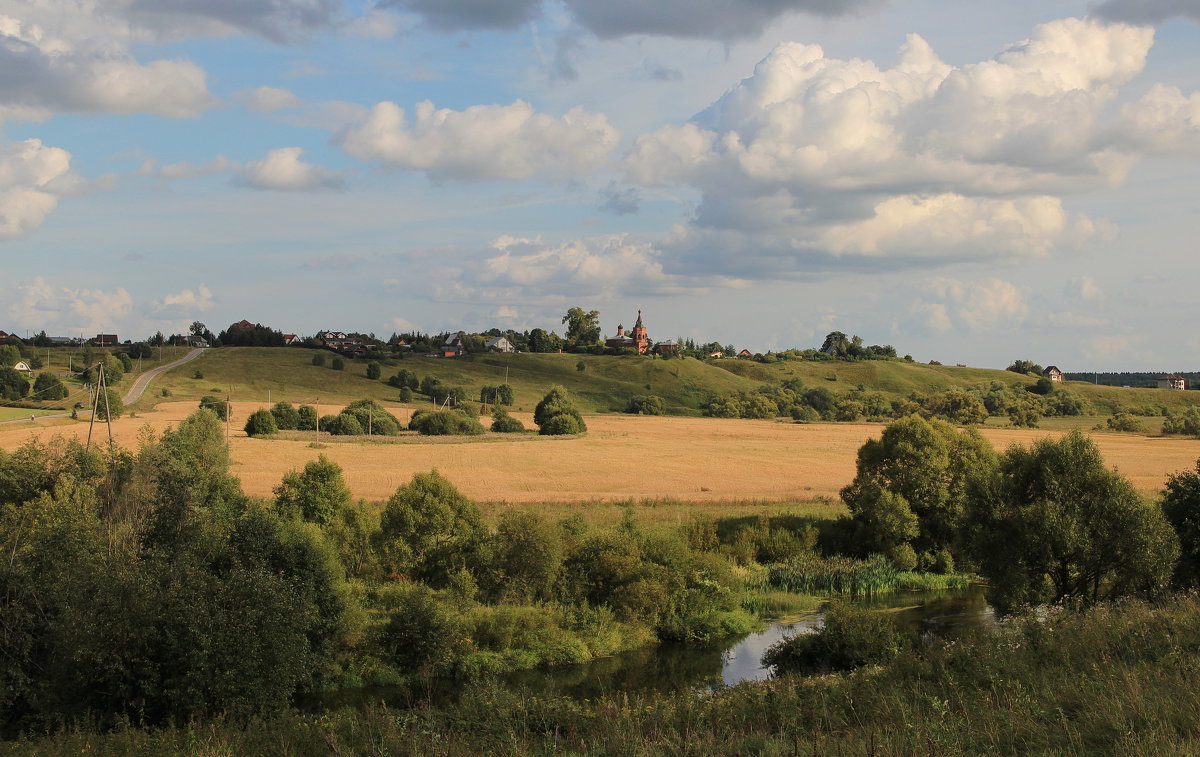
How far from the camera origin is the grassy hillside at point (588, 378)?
431 feet

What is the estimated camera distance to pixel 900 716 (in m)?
13.3

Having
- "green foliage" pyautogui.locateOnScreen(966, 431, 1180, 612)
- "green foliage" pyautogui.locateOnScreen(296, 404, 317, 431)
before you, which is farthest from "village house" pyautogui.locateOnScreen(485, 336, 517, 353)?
"green foliage" pyautogui.locateOnScreen(966, 431, 1180, 612)

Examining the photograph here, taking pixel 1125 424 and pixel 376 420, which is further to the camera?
pixel 1125 424

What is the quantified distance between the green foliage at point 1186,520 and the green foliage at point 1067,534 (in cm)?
182

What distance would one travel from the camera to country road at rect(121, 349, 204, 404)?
109 m

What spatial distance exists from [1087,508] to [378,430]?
73.9m

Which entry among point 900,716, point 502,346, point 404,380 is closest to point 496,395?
point 404,380

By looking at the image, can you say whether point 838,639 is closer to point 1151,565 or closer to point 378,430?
point 1151,565

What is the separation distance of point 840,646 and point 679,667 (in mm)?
5440

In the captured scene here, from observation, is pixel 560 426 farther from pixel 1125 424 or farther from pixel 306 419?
pixel 1125 424

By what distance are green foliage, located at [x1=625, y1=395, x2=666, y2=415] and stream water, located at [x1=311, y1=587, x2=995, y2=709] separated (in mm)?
101988

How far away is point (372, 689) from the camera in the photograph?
28.0m

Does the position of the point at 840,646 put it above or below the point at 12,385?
below

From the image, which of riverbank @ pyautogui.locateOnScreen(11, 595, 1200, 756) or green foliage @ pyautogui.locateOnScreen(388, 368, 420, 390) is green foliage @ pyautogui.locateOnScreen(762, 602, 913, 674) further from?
green foliage @ pyautogui.locateOnScreen(388, 368, 420, 390)
